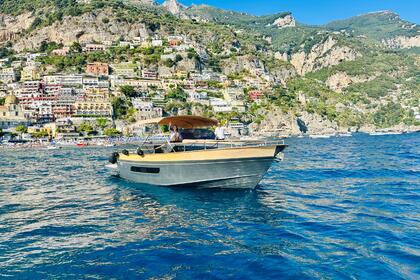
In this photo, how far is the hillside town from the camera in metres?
122

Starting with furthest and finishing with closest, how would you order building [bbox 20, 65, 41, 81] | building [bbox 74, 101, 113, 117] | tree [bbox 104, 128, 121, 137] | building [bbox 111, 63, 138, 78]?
1. building [bbox 111, 63, 138, 78]
2. building [bbox 20, 65, 41, 81]
3. building [bbox 74, 101, 113, 117]
4. tree [bbox 104, 128, 121, 137]

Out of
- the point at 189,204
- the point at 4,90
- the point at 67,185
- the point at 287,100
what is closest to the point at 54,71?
the point at 4,90

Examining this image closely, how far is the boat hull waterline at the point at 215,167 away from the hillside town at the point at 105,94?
254 feet

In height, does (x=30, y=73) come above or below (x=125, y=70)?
below

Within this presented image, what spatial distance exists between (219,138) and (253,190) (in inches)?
140

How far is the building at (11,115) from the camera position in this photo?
115938 mm

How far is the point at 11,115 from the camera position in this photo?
4823 inches

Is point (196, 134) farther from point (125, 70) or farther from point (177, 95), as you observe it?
point (125, 70)

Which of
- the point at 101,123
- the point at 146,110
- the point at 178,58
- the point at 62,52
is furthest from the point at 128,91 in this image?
the point at 62,52

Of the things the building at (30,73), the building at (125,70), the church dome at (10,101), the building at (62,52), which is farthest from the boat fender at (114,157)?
the building at (62,52)

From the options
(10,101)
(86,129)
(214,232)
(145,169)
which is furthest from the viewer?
(10,101)

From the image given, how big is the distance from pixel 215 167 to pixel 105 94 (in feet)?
434

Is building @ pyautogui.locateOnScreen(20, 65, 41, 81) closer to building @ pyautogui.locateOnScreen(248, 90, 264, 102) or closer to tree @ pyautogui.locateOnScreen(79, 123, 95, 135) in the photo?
tree @ pyautogui.locateOnScreen(79, 123, 95, 135)

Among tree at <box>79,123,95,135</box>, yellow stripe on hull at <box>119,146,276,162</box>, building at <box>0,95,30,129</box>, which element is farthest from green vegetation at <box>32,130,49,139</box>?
yellow stripe on hull at <box>119,146,276,162</box>
